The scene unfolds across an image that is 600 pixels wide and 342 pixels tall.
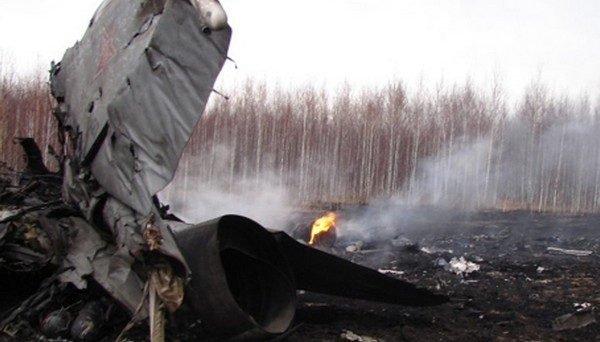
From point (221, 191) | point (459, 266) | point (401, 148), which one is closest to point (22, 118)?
point (221, 191)

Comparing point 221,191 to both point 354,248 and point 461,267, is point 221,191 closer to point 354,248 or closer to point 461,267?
point 354,248

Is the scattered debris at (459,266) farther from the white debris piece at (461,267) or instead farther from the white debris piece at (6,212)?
the white debris piece at (6,212)

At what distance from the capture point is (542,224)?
832 inches

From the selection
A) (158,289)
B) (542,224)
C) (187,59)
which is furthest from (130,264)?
(542,224)

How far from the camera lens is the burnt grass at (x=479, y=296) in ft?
20.4

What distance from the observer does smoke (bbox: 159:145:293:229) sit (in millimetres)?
22047

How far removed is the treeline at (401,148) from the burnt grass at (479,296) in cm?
1372

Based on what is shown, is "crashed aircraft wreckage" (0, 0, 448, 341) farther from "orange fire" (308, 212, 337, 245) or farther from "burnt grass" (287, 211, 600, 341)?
"orange fire" (308, 212, 337, 245)

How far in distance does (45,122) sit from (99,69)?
25039 millimetres

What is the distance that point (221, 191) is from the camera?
100 feet

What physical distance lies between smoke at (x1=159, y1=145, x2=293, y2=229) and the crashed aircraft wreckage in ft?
46.0

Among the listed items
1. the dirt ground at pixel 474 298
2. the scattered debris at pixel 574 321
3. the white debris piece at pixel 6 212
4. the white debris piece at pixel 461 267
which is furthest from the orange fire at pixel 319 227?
the white debris piece at pixel 6 212

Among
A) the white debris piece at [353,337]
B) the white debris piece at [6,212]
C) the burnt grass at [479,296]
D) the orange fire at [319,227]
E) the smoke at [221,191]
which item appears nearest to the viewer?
the white debris piece at [353,337]

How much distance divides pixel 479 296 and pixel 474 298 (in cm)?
20
